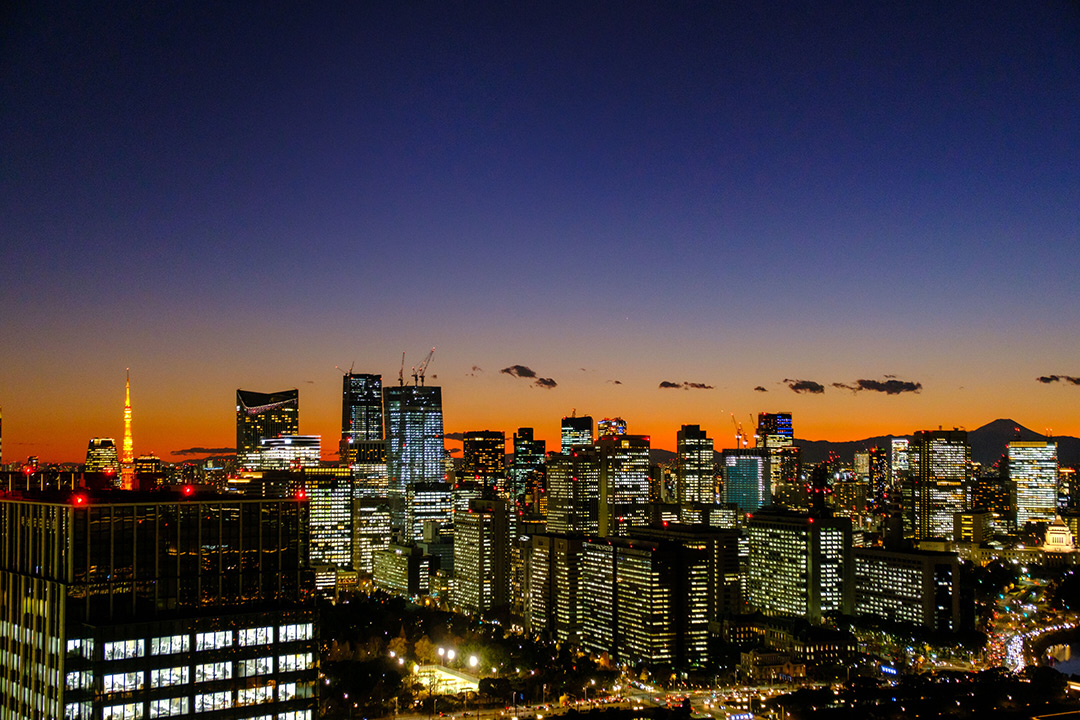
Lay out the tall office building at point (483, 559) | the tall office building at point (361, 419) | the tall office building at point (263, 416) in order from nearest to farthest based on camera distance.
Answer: the tall office building at point (483, 559)
the tall office building at point (263, 416)
the tall office building at point (361, 419)

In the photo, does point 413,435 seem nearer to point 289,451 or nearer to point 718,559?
point 289,451

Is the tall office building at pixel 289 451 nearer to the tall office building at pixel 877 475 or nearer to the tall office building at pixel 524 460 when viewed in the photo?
the tall office building at pixel 524 460

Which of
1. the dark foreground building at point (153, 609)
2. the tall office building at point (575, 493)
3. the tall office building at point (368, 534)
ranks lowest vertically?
the tall office building at point (368, 534)

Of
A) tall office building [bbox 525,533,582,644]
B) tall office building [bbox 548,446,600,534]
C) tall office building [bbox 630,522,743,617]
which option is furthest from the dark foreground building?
tall office building [bbox 548,446,600,534]

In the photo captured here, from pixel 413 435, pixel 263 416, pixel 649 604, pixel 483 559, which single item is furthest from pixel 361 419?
pixel 649 604

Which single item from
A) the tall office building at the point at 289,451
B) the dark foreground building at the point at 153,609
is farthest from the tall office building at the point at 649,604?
the tall office building at the point at 289,451

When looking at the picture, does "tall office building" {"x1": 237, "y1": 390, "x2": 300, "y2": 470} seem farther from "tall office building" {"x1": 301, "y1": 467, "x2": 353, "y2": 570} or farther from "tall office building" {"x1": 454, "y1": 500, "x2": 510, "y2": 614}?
"tall office building" {"x1": 454, "y1": 500, "x2": 510, "y2": 614}
